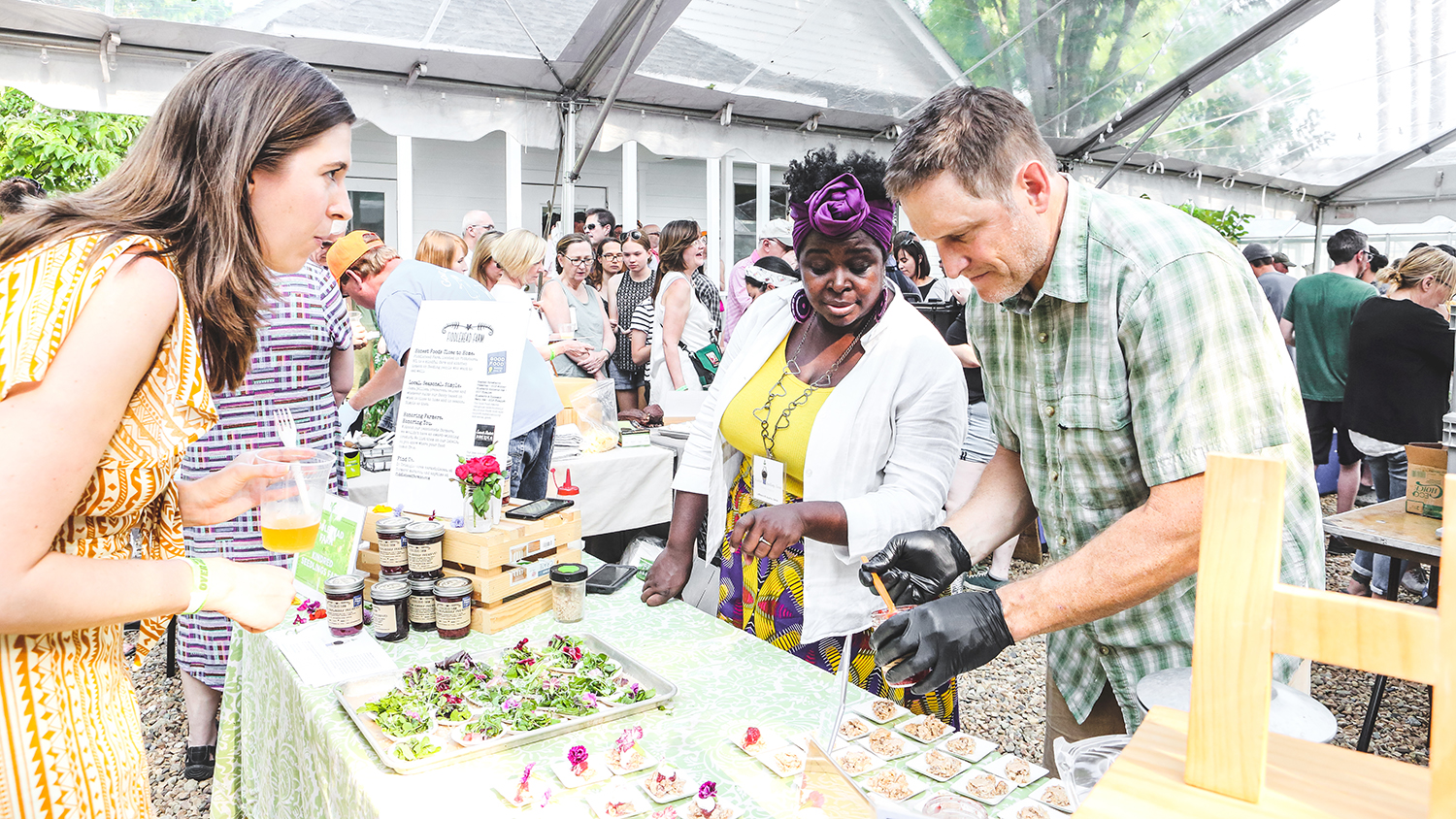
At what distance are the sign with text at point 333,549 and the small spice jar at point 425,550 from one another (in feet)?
0.70

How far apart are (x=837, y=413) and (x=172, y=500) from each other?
120cm

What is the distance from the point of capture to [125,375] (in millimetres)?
896

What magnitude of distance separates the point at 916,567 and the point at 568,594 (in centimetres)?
82

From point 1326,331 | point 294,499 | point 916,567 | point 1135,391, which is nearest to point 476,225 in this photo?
point 294,499

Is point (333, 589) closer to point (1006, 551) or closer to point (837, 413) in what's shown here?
point (837, 413)

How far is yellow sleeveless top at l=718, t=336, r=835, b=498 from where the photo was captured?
1.93 m

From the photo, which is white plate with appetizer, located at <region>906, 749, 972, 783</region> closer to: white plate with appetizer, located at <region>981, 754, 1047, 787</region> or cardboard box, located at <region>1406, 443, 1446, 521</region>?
white plate with appetizer, located at <region>981, 754, 1047, 787</region>

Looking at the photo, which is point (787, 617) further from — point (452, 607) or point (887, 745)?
point (452, 607)

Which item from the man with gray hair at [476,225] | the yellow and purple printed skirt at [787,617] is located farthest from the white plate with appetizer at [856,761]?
the man with gray hair at [476,225]

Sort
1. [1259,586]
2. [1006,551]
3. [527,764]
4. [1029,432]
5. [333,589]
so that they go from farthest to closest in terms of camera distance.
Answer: [1006,551]
[333,589]
[1029,432]
[527,764]
[1259,586]

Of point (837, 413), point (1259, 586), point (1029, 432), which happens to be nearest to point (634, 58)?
point (837, 413)

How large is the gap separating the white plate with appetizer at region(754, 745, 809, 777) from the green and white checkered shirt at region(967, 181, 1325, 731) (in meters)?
0.52

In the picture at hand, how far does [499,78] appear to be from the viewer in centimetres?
629

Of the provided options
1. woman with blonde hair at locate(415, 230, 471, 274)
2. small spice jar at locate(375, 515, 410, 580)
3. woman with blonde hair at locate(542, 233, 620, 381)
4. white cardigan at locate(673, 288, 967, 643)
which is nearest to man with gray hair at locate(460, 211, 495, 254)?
woman with blonde hair at locate(542, 233, 620, 381)
